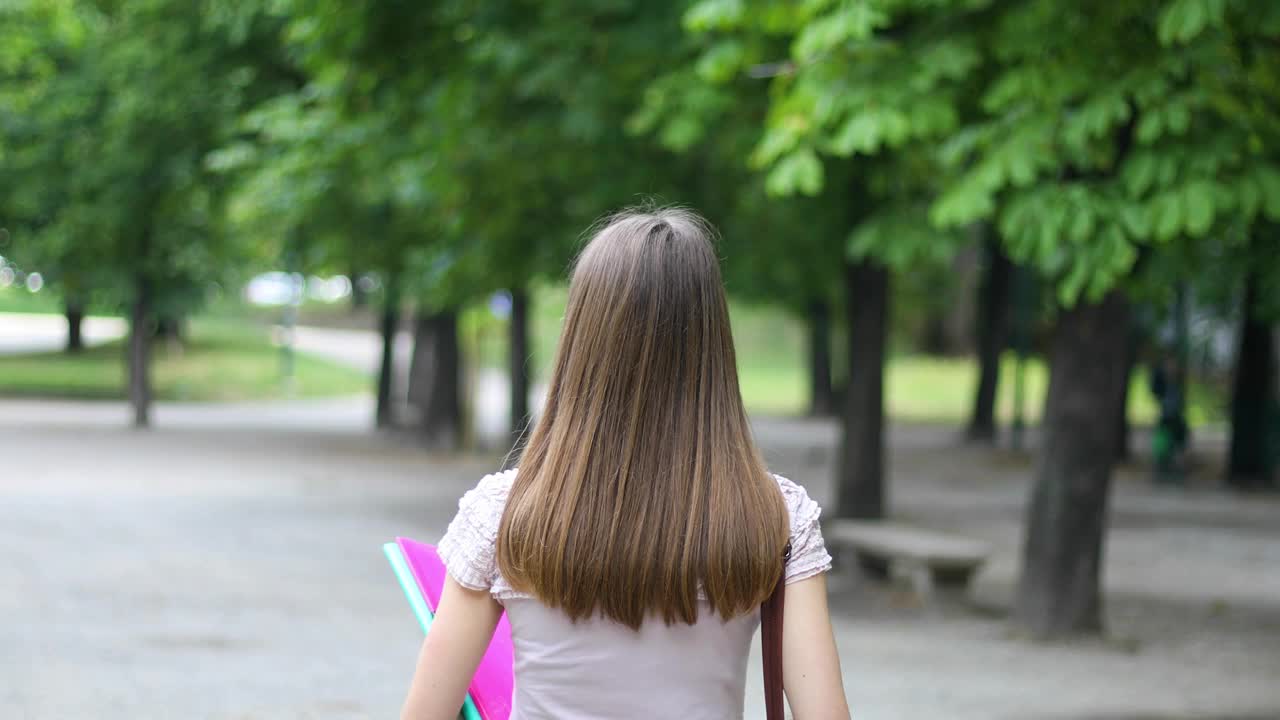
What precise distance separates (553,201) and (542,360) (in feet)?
111

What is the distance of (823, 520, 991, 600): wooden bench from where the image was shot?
34.9ft

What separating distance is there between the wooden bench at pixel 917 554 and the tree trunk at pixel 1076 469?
1099 millimetres

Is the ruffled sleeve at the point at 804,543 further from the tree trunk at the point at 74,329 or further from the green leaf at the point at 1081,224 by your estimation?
the tree trunk at the point at 74,329

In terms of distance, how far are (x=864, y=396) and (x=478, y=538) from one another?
11898mm

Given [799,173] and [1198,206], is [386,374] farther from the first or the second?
[1198,206]

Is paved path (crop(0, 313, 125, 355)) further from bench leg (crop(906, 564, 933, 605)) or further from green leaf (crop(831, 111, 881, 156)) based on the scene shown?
green leaf (crop(831, 111, 881, 156))

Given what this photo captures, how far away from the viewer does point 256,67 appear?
20688 mm

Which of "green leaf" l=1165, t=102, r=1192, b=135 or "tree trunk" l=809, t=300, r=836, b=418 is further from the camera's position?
"tree trunk" l=809, t=300, r=836, b=418

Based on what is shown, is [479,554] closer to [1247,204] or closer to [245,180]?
[1247,204]

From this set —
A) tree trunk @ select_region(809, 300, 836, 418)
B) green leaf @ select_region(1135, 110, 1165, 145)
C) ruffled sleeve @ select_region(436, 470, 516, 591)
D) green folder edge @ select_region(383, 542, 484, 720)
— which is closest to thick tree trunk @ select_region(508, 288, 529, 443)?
tree trunk @ select_region(809, 300, 836, 418)

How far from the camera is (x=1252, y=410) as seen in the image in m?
20.5

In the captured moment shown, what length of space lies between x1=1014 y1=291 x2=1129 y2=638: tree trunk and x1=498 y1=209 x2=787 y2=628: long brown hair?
759cm

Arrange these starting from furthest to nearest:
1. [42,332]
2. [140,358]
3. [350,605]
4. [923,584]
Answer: [42,332]
[140,358]
[923,584]
[350,605]

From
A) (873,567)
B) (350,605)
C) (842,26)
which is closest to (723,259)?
(842,26)
